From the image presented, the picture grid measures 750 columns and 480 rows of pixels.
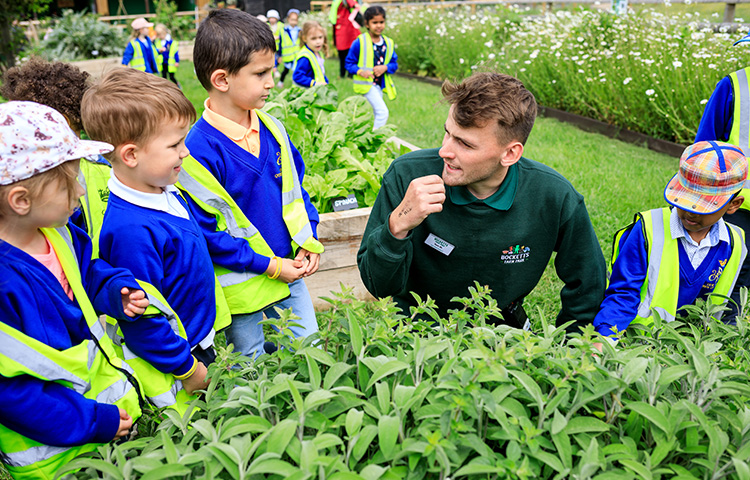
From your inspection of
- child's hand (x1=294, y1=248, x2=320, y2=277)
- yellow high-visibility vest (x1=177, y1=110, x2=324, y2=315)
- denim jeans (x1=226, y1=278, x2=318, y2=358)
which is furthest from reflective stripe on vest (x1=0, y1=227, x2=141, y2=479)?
child's hand (x1=294, y1=248, x2=320, y2=277)

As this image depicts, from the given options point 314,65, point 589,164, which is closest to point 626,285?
point 589,164

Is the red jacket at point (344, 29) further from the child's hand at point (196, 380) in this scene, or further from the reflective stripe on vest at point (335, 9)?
the child's hand at point (196, 380)

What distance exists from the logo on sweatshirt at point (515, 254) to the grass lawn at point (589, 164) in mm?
1325

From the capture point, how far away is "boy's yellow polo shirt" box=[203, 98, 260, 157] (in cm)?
264

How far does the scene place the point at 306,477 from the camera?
3.67ft

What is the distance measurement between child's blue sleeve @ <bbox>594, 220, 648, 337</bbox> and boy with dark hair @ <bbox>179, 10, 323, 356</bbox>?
4.69 ft

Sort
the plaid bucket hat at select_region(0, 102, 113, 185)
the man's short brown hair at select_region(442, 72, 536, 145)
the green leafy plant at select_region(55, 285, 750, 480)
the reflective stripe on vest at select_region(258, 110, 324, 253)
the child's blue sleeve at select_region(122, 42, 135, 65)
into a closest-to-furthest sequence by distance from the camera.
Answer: the green leafy plant at select_region(55, 285, 750, 480)
the plaid bucket hat at select_region(0, 102, 113, 185)
the man's short brown hair at select_region(442, 72, 536, 145)
the reflective stripe on vest at select_region(258, 110, 324, 253)
the child's blue sleeve at select_region(122, 42, 135, 65)

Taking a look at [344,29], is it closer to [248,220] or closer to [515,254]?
[248,220]

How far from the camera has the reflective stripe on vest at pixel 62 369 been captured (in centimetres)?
158

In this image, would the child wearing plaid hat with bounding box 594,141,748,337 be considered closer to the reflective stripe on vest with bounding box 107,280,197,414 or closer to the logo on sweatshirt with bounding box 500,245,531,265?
the logo on sweatshirt with bounding box 500,245,531,265

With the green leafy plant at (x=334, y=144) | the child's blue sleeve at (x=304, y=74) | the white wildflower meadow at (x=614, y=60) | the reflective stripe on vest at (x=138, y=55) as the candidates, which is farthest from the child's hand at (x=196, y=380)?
the reflective stripe on vest at (x=138, y=55)

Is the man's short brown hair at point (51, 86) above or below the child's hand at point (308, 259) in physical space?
above

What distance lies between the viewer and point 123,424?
183 cm

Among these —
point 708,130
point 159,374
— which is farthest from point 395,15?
point 159,374
